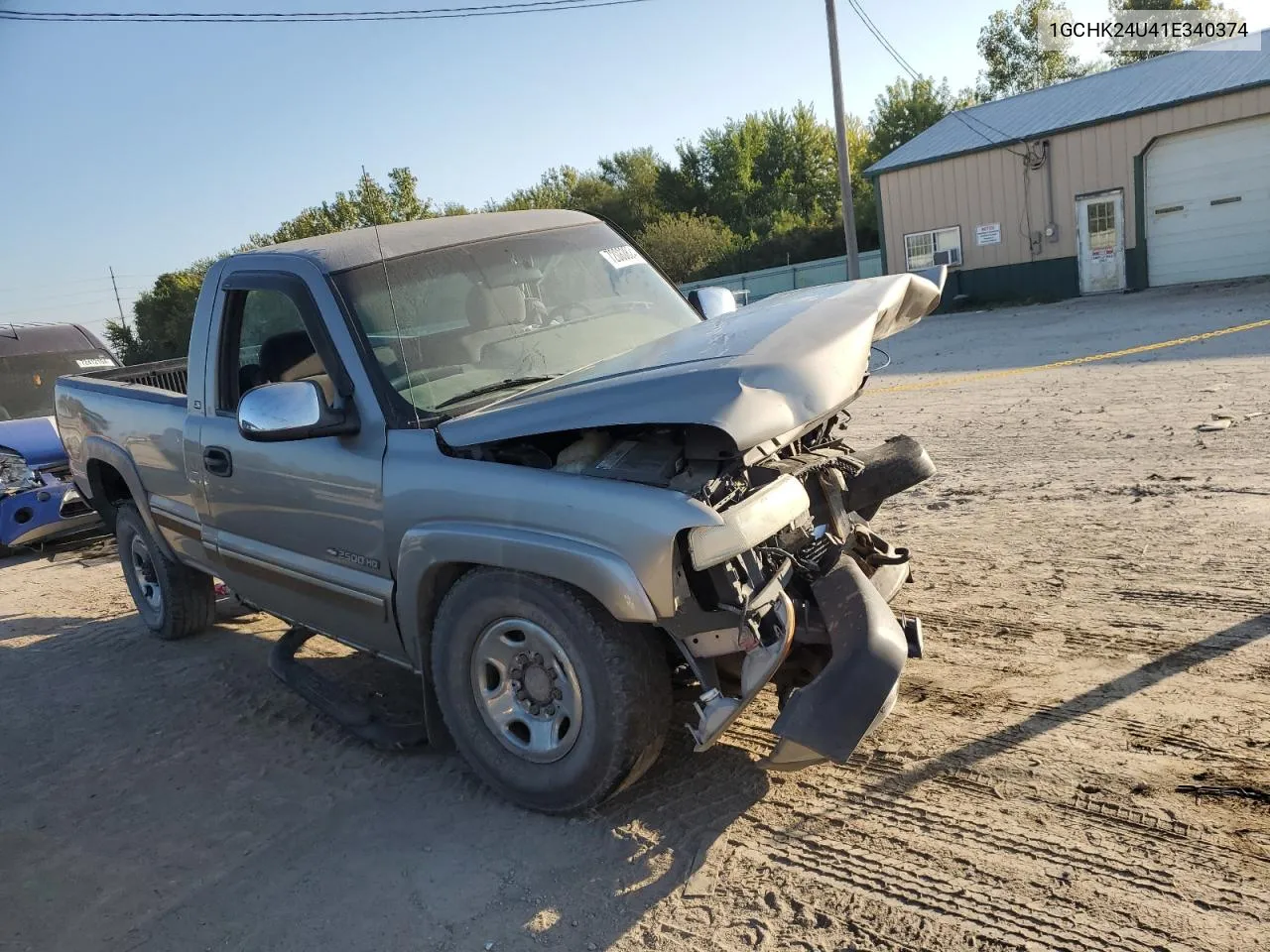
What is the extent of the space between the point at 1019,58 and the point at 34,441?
5245 centimetres

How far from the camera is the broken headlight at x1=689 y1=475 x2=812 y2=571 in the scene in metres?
2.68

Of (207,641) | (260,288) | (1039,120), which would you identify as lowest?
(207,641)

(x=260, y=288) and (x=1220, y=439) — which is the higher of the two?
(x=260, y=288)

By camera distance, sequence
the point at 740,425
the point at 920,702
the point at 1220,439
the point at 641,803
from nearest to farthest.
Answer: the point at 740,425 → the point at 641,803 → the point at 920,702 → the point at 1220,439

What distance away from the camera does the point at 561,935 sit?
2641 mm

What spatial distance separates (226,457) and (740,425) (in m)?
2.65

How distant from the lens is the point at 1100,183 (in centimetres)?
2184

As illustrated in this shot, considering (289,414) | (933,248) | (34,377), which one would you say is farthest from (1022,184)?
(289,414)

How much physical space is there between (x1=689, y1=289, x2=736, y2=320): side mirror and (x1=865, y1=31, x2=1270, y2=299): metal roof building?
19892 millimetres

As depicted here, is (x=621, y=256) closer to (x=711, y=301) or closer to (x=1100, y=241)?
(x=711, y=301)

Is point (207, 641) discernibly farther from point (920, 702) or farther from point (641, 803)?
point (920, 702)

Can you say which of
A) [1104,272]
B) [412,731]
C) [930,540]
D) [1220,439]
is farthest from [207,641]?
[1104,272]

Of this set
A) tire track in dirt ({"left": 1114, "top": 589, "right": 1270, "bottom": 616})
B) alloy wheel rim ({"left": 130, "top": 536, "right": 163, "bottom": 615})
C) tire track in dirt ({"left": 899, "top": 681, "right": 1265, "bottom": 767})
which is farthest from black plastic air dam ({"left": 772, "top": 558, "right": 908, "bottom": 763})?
alloy wheel rim ({"left": 130, "top": 536, "right": 163, "bottom": 615})

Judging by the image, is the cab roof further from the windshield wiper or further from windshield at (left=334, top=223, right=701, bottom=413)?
the windshield wiper
